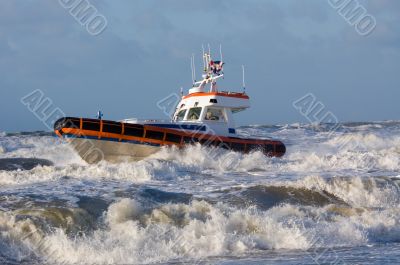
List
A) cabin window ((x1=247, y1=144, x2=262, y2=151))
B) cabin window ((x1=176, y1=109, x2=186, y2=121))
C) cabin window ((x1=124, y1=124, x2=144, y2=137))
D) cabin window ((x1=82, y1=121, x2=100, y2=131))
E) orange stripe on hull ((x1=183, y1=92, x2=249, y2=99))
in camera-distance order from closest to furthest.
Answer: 1. cabin window ((x1=82, y1=121, x2=100, y2=131))
2. cabin window ((x1=124, y1=124, x2=144, y2=137))
3. cabin window ((x1=247, y1=144, x2=262, y2=151))
4. orange stripe on hull ((x1=183, y1=92, x2=249, y2=99))
5. cabin window ((x1=176, y1=109, x2=186, y2=121))

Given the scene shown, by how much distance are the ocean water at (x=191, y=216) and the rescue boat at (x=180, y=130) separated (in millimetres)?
1033

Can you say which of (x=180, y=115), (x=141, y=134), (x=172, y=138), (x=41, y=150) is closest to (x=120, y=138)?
(x=141, y=134)

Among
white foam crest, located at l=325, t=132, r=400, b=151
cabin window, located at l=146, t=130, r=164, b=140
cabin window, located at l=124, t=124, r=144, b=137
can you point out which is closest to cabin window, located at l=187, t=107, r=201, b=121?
cabin window, located at l=146, t=130, r=164, b=140

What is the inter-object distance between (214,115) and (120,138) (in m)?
3.69

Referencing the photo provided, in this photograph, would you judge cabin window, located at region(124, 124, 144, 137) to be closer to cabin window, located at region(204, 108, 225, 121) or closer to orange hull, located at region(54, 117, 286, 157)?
orange hull, located at region(54, 117, 286, 157)

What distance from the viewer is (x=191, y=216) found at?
1021 centimetres

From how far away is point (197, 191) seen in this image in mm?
12883

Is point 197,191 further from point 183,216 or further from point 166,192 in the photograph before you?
point 183,216

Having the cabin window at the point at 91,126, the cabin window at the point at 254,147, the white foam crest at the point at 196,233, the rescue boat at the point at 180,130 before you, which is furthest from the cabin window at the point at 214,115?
the white foam crest at the point at 196,233

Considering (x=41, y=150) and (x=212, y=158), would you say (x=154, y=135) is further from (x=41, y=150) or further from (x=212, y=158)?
(x=41, y=150)

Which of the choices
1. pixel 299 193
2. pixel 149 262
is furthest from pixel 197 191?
pixel 149 262

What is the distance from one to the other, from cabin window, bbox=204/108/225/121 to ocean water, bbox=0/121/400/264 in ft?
9.41

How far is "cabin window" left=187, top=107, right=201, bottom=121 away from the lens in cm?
1970

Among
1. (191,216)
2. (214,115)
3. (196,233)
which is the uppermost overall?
(214,115)
